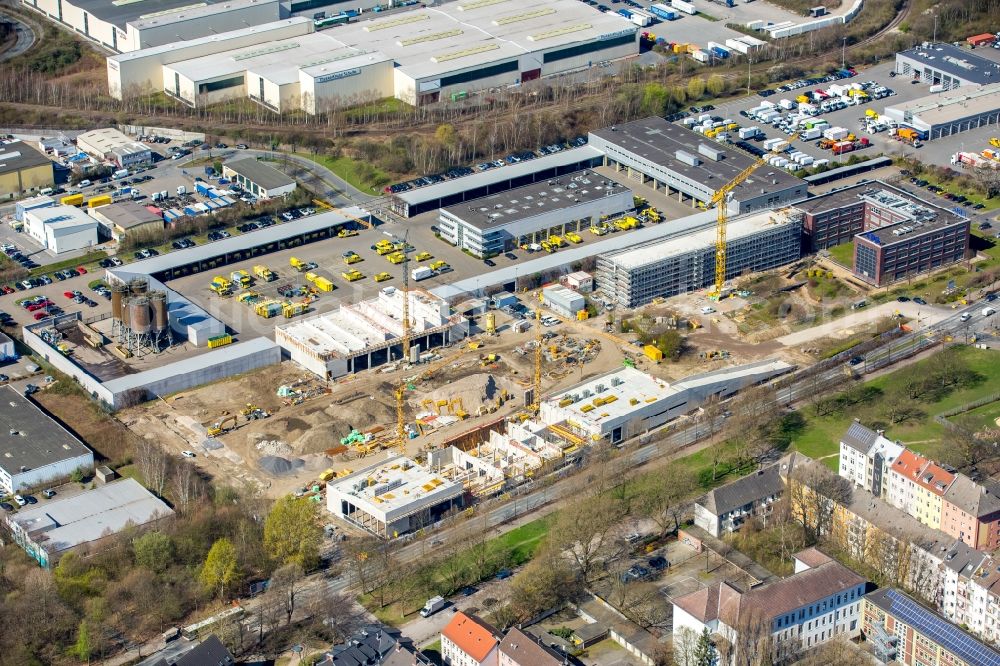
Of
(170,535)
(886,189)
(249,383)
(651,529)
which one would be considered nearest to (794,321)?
(886,189)

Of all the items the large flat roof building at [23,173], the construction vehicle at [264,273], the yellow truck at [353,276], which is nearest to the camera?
the yellow truck at [353,276]

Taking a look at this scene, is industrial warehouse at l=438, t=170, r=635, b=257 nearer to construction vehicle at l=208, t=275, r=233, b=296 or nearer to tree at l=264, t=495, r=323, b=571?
construction vehicle at l=208, t=275, r=233, b=296

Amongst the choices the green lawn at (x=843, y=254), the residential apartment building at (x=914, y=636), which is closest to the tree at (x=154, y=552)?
the residential apartment building at (x=914, y=636)

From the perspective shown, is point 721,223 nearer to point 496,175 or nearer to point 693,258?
point 693,258

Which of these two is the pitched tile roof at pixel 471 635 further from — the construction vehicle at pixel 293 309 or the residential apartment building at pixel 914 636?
the construction vehicle at pixel 293 309

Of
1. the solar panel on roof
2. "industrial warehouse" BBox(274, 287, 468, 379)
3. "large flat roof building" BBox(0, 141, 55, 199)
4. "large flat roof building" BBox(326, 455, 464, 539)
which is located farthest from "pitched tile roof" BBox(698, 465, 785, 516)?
"large flat roof building" BBox(0, 141, 55, 199)
